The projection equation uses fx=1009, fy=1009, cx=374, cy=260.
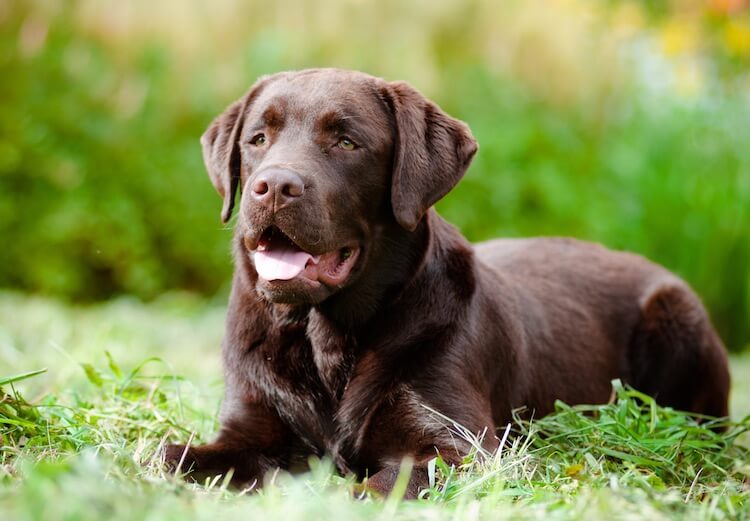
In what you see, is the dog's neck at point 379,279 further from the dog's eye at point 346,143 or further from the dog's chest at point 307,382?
the dog's eye at point 346,143

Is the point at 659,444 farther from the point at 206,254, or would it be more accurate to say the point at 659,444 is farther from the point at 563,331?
the point at 206,254

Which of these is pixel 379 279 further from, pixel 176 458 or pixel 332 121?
pixel 176 458

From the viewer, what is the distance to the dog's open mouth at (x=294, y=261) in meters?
3.60

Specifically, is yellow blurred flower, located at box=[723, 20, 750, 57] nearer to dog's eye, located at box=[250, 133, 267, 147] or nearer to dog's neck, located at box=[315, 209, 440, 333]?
dog's neck, located at box=[315, 209, 440, 333]

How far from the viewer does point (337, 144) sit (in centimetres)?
377

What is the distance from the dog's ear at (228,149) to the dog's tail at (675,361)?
7.38 ft

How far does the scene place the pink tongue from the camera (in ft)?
11.8

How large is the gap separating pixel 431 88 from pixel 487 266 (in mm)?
5819

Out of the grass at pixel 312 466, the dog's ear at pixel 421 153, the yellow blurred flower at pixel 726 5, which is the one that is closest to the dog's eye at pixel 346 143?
the dog's ear at pixel 421 153

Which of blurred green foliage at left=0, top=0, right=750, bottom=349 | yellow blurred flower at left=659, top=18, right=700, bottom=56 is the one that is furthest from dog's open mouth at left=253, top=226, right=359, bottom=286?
yellow blurred flower at left=659, top=18, right=700, bottom=56

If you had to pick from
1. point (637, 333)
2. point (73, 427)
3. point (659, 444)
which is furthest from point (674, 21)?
point (73, 427)

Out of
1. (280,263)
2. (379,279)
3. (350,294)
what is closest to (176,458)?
(280,263)

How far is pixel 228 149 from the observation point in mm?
4113

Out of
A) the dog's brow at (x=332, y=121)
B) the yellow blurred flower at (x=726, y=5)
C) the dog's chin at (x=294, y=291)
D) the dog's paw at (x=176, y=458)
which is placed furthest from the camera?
the yellow blurred flower at (x=726, y=5)
